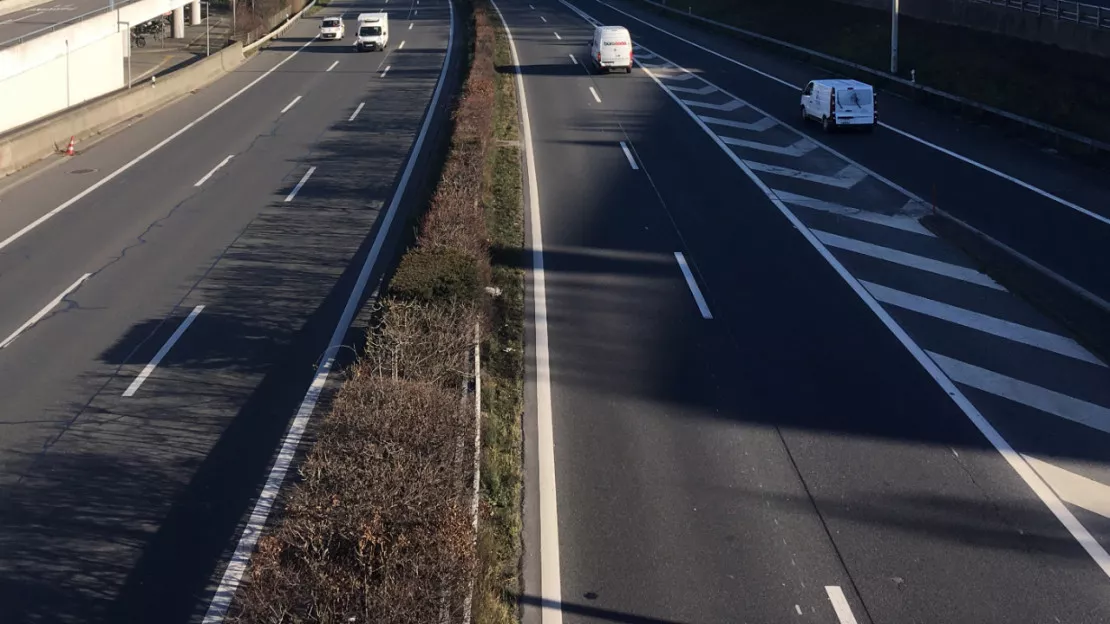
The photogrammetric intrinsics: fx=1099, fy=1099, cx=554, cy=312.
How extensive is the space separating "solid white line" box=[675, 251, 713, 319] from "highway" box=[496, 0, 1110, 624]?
54mm

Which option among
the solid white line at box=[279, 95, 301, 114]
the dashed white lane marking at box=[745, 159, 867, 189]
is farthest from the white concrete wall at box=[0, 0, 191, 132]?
the dashed white lane marking at box=[745, 159, 867, 189]

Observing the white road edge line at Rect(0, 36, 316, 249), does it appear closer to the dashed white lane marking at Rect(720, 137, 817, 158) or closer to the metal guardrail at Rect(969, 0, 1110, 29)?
the dashed white lane marking at Rect(720, 137, 817, 158)

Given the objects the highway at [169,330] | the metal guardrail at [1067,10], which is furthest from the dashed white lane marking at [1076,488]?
the metal guardrail at [1067,10]

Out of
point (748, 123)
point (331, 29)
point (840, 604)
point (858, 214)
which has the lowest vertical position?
point (840, 604)

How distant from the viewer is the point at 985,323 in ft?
50.1

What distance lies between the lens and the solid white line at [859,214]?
20.5 m

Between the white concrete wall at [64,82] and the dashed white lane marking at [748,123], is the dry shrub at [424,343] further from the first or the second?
the white concrete wall at [64,82]

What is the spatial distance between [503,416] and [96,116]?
25.2 m

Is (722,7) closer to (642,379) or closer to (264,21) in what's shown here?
(264,21)

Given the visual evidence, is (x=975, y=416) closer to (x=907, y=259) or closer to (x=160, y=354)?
(x=907, y=259)

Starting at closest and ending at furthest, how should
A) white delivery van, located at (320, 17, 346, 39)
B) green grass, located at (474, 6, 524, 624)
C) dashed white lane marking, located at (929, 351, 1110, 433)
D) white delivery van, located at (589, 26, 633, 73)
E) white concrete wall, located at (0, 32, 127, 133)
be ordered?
green grass, located at (474, 6, 524, 624) < dashed white lane marking, located at (929, 351, 1110, 433) < white concrete wall, located at (0, 32, 127, 133) < white delivery van, located at (589, 26, 633, 73) < white delivery van, located at (320, 17, 346, 39)

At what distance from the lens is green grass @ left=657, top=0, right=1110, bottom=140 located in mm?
30500

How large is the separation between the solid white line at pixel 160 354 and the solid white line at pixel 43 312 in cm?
218

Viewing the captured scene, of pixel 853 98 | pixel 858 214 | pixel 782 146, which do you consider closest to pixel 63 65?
pixel 782 146
